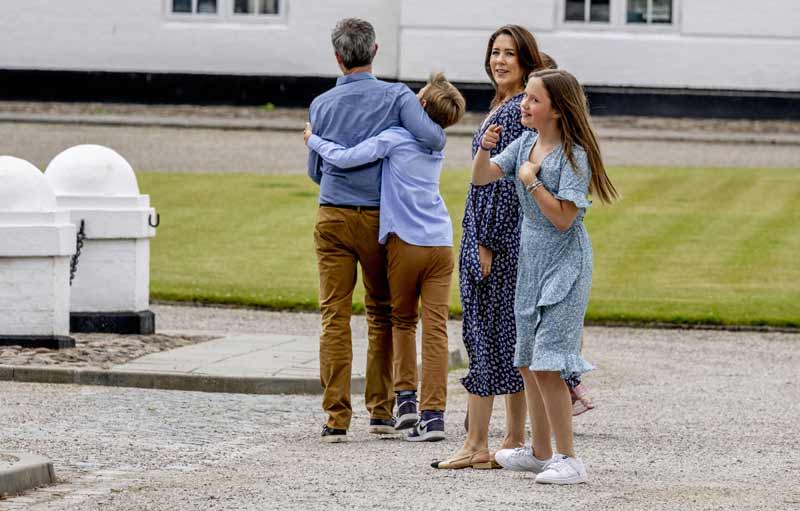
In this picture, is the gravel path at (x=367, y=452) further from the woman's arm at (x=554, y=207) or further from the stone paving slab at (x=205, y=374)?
the woman's arm at (x=554, y=207)

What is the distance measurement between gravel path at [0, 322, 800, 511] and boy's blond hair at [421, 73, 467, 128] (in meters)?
1.52

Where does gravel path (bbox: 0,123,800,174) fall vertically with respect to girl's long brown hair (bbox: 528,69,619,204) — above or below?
below

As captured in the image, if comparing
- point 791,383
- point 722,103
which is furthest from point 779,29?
point 791,383

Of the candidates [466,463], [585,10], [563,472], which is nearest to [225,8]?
[585,10]

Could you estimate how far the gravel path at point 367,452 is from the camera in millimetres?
6348

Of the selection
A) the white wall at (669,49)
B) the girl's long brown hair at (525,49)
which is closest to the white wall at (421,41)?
the white wall at (669,49)

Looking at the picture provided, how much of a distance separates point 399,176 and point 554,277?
1.46 meters

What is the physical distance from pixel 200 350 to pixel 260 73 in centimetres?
2113

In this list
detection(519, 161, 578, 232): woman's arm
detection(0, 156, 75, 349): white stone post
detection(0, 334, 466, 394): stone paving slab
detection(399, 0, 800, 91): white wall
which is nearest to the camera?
detection(519, 161, 578, 232): woman's arm

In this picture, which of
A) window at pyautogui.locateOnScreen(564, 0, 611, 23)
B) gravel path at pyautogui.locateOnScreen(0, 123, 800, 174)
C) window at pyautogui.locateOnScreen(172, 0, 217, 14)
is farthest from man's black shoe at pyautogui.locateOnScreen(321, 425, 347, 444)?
window at pyautogui.locateOnScreen(172, 0, 217, 14)

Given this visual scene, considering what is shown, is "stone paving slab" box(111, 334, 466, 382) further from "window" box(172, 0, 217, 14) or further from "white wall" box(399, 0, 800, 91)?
"window" box(172, 0, 217, 14)

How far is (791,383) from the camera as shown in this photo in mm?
10578

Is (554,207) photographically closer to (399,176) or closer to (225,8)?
(399,176)

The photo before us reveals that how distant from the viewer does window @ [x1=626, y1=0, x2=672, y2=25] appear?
105ft
